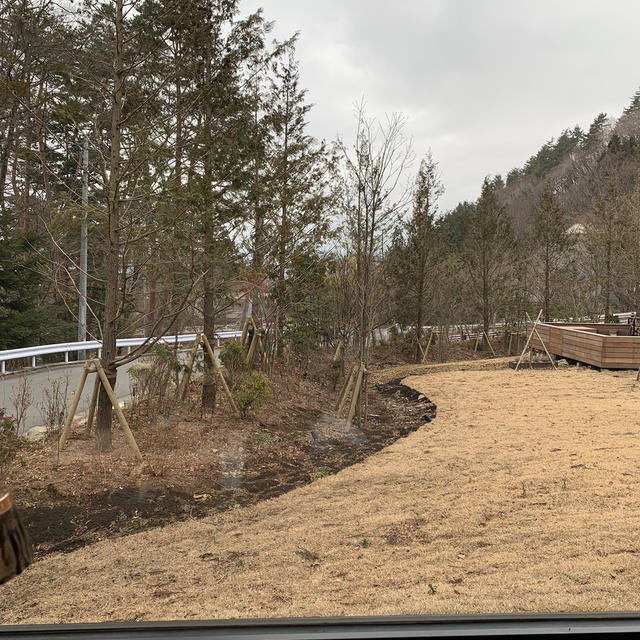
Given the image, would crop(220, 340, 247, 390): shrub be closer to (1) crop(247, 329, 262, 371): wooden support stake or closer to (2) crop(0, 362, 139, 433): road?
(1) crop(247, 329, 262, 371): wooden support stake

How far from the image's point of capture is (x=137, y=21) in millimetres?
5809

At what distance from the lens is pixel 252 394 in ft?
24.2

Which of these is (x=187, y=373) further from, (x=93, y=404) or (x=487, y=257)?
(x=487, y=257)

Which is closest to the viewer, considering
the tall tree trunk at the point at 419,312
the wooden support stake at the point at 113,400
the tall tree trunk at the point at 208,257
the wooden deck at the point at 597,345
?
the wooden support stake at the point at 113,400

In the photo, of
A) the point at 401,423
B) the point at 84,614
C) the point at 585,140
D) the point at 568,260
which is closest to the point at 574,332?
the point at 401,423

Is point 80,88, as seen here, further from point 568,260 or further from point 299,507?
point 568,260

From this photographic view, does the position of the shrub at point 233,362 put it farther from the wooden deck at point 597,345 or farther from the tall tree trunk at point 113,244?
the wooden deck at point 597,345

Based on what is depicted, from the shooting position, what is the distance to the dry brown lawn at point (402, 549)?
2439mm

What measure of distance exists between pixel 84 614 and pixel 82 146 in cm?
533

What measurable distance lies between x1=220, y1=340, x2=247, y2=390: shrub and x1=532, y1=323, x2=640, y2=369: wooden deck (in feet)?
26.3

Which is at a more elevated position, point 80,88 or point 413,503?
point 80,88

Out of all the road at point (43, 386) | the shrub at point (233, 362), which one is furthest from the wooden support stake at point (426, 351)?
the road at point (43, 386)

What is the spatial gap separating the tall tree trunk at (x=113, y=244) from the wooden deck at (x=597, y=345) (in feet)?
33.4

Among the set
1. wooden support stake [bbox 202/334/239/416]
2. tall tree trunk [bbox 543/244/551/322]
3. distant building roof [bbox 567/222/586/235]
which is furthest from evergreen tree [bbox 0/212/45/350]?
distant building roof [bbox 567/222/586/235]
